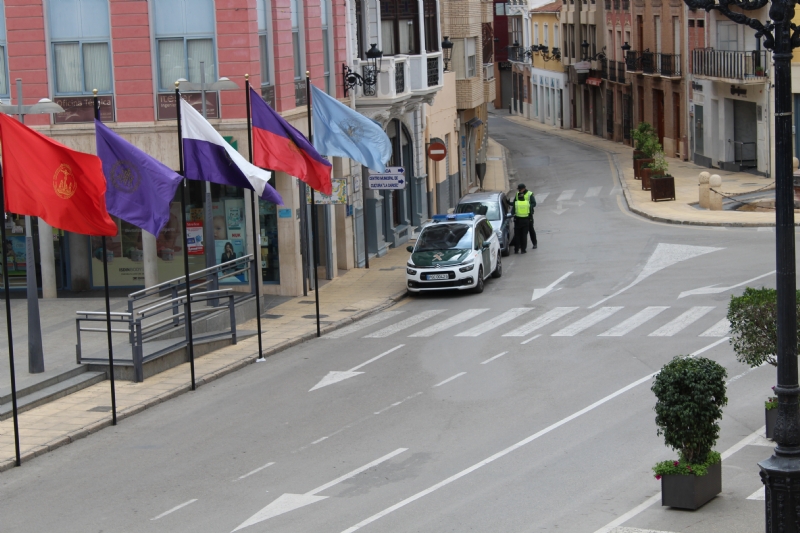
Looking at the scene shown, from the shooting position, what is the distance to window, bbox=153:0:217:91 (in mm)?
26156

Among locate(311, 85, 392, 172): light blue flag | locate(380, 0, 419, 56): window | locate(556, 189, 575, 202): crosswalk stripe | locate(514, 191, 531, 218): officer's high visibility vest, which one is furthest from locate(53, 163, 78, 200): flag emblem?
locate(556, 189, 575, 202): crosswalk stripe

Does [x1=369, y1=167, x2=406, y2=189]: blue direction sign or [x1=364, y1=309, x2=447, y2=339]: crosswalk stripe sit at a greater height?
[x1=369, y1=167, x2=406, y2=189]: blue direction sign

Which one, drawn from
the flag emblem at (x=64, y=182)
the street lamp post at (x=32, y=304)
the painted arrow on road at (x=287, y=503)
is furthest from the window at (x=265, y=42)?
the painted arrow on road at (x=287, y=503)

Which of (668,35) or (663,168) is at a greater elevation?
(668,35)

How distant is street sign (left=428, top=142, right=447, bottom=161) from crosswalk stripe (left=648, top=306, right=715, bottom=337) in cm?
1491

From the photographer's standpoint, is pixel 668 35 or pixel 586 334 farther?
pixel 668 35

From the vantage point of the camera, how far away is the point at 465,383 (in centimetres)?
1931

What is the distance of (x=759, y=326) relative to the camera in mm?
14875

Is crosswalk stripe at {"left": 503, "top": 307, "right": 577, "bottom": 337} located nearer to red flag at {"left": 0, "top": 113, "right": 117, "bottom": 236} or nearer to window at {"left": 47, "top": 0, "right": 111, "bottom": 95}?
red flag at {"left": 0, "top": 113, "right": 117, "bottom": 236}

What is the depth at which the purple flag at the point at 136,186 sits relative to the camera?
17.9 m

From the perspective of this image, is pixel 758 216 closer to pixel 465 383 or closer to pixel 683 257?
pixel 683 257

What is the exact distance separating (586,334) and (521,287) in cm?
579

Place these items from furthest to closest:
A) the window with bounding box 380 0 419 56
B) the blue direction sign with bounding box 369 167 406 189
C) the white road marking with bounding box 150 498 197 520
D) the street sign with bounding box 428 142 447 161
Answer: the street sign with bounding box 428 142 447 161, the window with bounding box 380 0 419 56, the blue direction sign with bounding box 369 167 406 189, the white road marking with bounding box 150 498 197 520

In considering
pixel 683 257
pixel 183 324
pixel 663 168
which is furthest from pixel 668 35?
pixel 183 324
